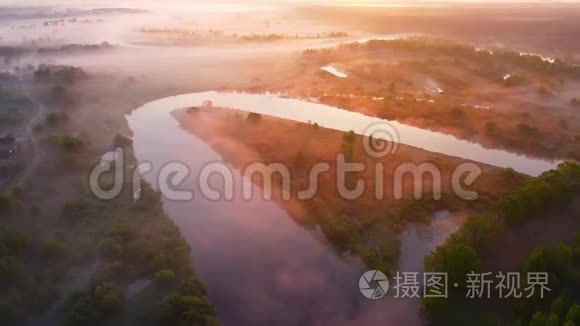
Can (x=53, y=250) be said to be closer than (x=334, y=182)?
Yes

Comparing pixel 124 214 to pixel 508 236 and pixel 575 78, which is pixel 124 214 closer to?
pixel 508 236

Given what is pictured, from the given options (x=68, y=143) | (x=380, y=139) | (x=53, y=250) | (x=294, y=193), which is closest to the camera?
(x=53, y=250)

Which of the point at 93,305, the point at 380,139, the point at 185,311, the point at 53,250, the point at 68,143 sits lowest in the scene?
the point at 185,311

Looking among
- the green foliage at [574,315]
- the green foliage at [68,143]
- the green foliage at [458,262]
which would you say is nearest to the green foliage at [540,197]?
the green foliage at [458,262]

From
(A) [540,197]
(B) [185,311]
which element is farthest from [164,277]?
(A) [540,197]

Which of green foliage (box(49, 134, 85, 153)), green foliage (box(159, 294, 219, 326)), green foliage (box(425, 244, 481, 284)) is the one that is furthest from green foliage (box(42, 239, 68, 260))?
green foliage (box(425, 244, 481, 284))

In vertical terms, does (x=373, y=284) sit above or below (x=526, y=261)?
below

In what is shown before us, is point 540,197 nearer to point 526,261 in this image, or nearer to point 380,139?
point 526,261
